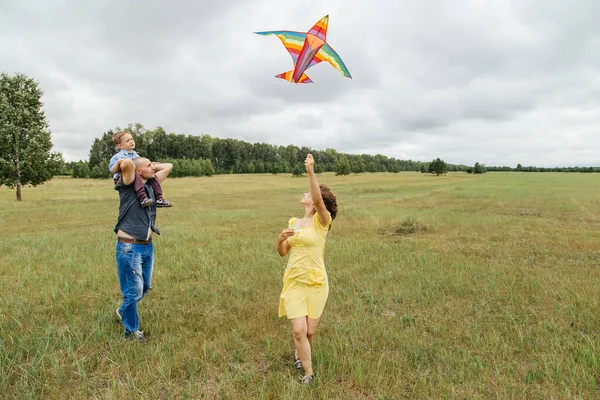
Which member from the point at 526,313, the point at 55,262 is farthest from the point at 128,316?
the point at 526,313

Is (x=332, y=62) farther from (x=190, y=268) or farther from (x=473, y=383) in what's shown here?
(x=190, y=268)

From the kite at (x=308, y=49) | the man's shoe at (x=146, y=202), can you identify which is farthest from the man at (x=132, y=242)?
the kite at (x=308, y=49)

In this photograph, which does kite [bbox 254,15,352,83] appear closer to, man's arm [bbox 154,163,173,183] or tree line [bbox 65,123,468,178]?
man's arm [bbox 154,163,173,183]

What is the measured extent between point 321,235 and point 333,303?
2.71 meters

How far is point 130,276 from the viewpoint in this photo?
4539mm

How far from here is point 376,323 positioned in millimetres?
5215

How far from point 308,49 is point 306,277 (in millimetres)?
2574

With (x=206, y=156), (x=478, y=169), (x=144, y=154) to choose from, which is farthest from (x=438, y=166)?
(x=144, y=154)

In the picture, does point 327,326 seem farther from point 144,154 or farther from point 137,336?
point 144,154

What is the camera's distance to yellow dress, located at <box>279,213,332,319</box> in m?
3.73

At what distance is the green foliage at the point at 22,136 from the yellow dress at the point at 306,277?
33.1 metres

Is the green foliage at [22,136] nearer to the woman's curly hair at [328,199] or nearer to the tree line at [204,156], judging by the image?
the woman's curly hair at [328,199]

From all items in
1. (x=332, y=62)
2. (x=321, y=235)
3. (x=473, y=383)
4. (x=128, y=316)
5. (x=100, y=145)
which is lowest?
(x=473, y=383)

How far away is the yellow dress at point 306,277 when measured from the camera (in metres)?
3.73
